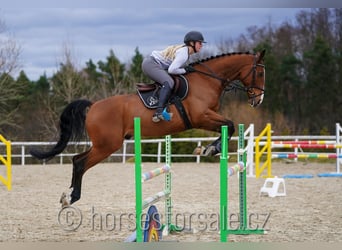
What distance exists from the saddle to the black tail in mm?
863

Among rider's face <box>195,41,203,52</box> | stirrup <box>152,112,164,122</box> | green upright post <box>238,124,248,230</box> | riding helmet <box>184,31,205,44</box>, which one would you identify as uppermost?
riding helmet <box>184,31,205,44</box>

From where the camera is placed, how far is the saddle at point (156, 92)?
18.9 feet

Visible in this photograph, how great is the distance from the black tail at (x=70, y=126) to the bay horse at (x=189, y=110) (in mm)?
139

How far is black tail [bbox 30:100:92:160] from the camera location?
21.0 feet

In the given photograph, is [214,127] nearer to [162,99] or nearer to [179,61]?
[162,99]

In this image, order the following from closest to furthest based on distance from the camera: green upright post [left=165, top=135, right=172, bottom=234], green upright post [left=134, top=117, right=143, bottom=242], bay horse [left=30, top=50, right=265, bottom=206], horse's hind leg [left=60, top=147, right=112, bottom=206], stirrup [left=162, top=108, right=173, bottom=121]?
green upright post [left=134, top=117, right=143, bottom=242] < stirrup [left=162, top=108, right=173, bottom=121] < bay horse [left=30, top=50, right=265, bottom=206] < green upright post [left=165, top=135, right=172, bottom=234] < horse's hind leg [left=60, top=147, right=112, bottom=206]

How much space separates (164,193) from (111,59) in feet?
71.1

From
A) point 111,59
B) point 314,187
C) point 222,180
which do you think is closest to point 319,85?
point 111,59

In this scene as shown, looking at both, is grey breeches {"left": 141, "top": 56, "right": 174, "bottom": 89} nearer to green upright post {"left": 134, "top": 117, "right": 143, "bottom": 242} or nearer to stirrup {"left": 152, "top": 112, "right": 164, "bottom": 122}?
stirrup {"left": 152, "top": 112, "right": 164, "bottom": 122}

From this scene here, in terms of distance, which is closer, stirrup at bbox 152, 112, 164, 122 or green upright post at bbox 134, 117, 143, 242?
green upright post at bbox 134, 117, 143, 242

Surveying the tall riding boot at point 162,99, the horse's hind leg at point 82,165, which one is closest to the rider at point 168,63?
the tall riding boot at point 162,99

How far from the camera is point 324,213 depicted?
24.0 feet

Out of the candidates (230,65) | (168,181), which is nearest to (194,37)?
(230,65)

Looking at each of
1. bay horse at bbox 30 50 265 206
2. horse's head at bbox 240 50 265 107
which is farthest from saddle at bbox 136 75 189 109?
horse's head at bbox 240 50 265 107
